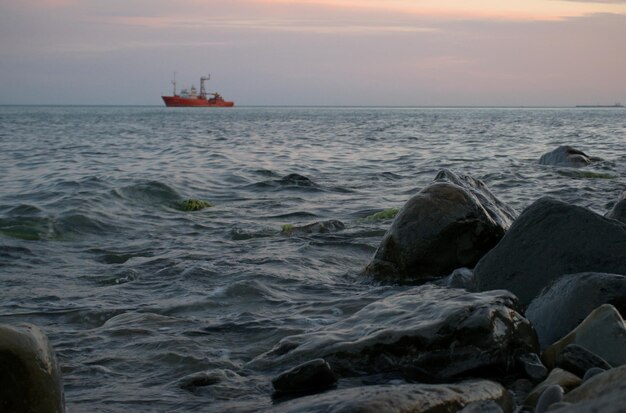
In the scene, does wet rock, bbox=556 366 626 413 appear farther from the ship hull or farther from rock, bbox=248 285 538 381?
the ship hull

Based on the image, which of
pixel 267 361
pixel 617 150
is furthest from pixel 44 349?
pixel 617 150

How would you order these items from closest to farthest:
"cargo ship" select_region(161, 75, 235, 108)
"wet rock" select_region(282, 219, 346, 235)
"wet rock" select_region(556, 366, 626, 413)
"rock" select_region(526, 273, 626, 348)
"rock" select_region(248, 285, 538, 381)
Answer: "wet rock" select_region(556, 366, 626, 413) → "rock" select_region(248, 285, 538, 381) → "rock" select_region(526, 273, 626, 348) → "wet rock" select_region(282, 219, 346, 235) → "cargo ship" select_region(161, 75, 235, 108)

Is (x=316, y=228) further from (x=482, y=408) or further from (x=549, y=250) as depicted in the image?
(x=482, y=408)

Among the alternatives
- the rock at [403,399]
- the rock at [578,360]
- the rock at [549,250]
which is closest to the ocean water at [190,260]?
the rock at [403,399]

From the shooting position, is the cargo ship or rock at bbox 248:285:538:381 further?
the cargo ship

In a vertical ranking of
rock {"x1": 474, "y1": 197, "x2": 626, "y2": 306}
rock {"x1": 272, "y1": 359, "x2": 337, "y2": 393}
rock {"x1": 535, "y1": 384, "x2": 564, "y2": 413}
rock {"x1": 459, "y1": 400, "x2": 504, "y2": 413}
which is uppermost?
rock {"x1": 474, "y1": 197, "x2": 626, "y2": 306}

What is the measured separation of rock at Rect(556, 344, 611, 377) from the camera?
374 cm

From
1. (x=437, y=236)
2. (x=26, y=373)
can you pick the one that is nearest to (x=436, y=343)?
(x=26, y=373)

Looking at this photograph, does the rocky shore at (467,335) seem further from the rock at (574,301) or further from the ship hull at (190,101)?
the ship hull at (190,101)

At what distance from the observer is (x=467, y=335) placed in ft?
14.0

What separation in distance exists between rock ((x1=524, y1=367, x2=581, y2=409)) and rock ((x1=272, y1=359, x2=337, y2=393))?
1071 mm

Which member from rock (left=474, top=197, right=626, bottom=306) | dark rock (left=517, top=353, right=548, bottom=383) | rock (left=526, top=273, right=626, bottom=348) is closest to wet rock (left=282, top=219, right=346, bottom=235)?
rock (left=474, top=197, right=626, bottom=306)

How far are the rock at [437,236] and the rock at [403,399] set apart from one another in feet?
10.3

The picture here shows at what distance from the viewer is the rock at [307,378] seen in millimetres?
4094
